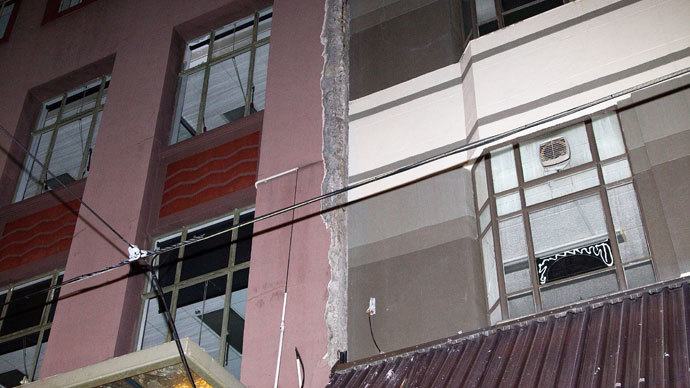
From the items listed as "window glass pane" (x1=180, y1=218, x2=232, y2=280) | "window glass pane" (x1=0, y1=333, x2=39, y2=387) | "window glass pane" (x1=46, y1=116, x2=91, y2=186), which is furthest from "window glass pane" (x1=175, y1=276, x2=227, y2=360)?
"window glass pane" (x1=46, y1=116, x2=91, y2=186)

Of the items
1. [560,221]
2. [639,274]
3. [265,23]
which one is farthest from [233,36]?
[639,274]

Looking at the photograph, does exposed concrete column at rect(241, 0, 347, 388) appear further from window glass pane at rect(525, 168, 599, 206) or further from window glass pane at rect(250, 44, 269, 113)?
window glass pane at rect(525, 168, 599, 206)

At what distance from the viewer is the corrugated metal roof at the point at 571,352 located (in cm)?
584

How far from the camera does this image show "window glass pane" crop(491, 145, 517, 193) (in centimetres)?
926

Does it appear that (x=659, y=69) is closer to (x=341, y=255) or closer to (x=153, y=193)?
(x=341, y=255)

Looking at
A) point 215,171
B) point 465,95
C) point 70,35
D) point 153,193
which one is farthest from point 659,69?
point 70,35

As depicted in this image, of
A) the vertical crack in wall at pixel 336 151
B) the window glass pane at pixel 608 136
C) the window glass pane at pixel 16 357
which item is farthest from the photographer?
the window glass pane at pixel 16 357

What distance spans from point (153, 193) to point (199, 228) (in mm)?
1001

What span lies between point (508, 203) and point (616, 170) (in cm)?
131

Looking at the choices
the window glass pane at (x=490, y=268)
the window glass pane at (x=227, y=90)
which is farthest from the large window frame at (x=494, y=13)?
the window glass pane at (x=227, y=90)

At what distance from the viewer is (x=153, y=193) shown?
1185 centimetres

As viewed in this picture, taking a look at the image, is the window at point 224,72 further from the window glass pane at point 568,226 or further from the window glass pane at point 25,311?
the window glass pane at point 568,226

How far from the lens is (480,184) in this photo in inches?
370

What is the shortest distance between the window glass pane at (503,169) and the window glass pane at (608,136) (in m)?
1.06
